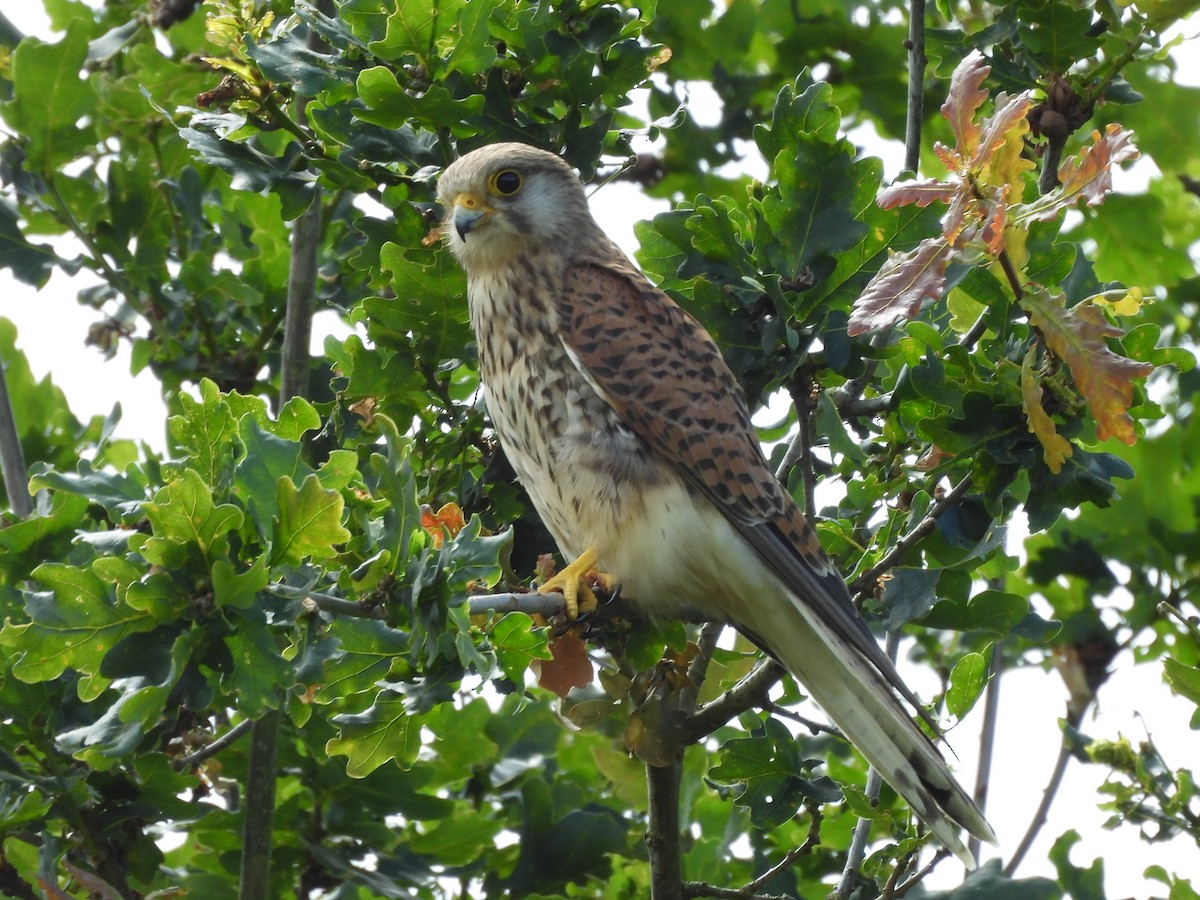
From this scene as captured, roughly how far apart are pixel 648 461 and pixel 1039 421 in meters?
1.09

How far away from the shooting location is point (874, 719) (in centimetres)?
298

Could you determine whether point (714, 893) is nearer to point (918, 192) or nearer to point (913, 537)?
point (913, 537)

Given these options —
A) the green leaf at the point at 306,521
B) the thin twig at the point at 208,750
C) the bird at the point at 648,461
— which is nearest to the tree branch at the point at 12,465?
the thin twig at the point at 208,750

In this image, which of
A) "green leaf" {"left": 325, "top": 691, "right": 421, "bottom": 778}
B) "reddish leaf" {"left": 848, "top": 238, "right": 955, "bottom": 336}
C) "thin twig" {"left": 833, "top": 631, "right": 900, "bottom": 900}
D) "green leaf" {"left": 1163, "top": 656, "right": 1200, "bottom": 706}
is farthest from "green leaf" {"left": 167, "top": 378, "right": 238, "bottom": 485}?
"green leaf" {"left": 1163, "top": 656, "right": 1200, "bottom": 706}

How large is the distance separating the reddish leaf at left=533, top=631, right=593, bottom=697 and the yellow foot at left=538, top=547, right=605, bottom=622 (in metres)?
0.13

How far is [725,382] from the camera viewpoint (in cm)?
340

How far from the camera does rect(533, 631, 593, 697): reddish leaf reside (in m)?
2.95

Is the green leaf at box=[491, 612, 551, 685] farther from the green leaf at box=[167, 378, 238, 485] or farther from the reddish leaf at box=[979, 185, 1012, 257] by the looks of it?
the reddish leaf at box=[979, 185, 1012, 257]

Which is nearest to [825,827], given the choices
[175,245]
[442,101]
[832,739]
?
[832,739]

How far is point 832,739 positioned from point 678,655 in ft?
3.91

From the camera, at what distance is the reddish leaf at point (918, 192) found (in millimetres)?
2285

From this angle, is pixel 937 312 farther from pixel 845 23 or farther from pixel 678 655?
pixel 845 23

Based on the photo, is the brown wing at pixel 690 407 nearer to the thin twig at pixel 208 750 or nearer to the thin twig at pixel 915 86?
the thin twig at pixel 915 86

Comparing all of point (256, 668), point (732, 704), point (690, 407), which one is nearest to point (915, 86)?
point (690, 407)
